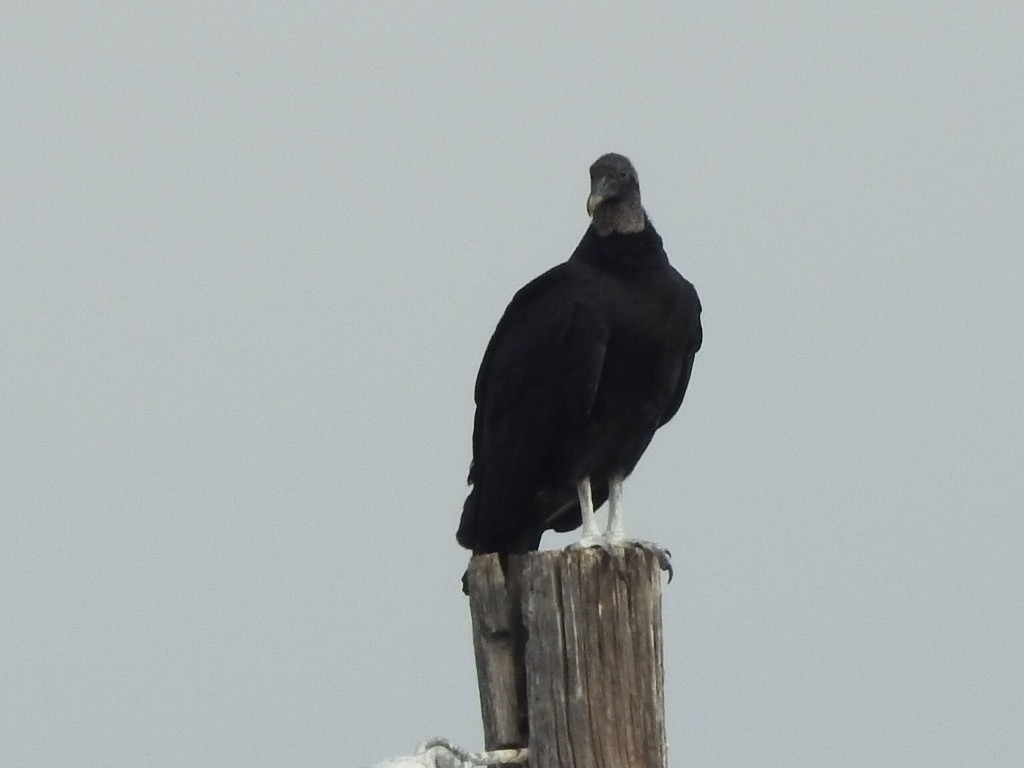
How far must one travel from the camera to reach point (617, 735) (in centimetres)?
321

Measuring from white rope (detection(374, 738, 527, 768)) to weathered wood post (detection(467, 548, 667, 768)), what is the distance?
0.05m

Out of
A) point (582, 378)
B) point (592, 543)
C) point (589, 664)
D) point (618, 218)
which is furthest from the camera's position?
point (618, 218)

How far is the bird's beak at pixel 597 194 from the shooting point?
4.62 m

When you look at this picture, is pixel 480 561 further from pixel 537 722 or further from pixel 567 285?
pixel 567 285

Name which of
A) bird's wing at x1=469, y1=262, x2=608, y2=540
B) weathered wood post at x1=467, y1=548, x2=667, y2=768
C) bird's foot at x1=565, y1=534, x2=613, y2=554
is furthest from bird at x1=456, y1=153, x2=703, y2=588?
weathered wood post at x1=467, y1=548, x2=667, y2=768

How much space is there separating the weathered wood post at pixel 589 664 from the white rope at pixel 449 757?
0.05 metres

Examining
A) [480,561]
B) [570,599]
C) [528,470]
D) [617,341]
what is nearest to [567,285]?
[617,341]

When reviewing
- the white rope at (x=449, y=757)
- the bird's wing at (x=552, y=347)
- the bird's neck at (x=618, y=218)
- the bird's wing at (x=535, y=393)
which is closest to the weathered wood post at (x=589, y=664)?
the white rope at (x=449, y=757)

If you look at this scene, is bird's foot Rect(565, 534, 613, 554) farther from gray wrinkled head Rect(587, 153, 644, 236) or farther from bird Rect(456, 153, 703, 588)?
gray wrinkled head Rect(587, 153, 644, 236)

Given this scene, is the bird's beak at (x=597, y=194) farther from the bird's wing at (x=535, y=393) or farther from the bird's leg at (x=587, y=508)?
the bird's leg at (x=587, y=508)

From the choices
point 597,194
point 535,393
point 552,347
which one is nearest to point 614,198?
point 597,194

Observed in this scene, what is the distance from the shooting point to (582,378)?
173 inches

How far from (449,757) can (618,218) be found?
176 cm

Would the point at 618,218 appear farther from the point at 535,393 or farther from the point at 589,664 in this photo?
the point at 589,664
